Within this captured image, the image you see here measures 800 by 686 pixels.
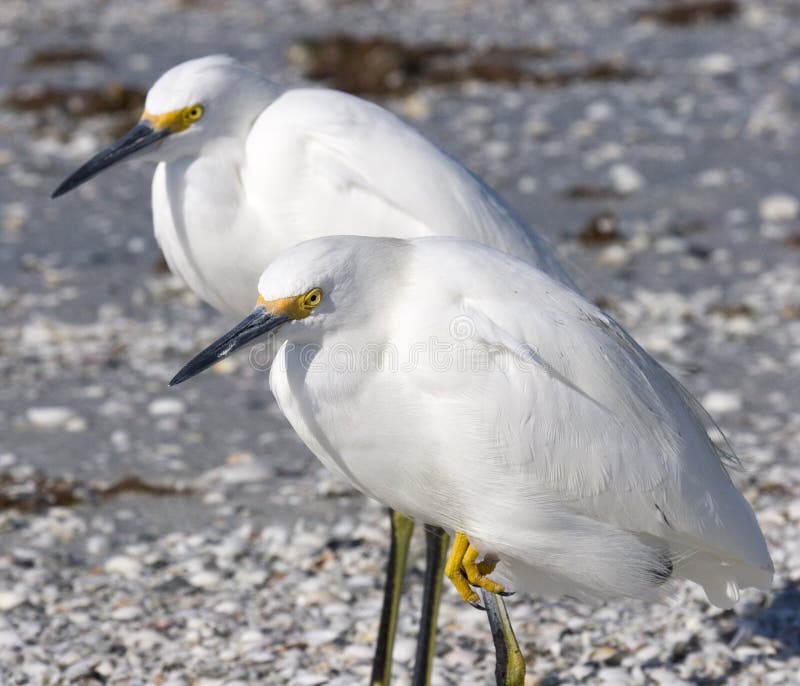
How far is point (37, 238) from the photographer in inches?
338

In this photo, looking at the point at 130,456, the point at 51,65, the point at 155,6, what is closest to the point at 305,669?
the point at 130,456

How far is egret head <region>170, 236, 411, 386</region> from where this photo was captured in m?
3.06

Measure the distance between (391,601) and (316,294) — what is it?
1.45 meters

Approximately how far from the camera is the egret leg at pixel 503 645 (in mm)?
3566

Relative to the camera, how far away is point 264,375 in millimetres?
6711

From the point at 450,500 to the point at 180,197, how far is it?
1.58 m

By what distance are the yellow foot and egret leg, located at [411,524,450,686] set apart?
0.54m

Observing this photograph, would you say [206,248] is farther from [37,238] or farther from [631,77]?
[631,77]

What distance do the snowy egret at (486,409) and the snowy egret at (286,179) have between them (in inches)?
30.0

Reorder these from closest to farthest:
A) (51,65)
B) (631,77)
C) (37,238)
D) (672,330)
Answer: (672,330)
(37,238)
(631,77)
(51,65)

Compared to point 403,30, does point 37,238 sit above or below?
below

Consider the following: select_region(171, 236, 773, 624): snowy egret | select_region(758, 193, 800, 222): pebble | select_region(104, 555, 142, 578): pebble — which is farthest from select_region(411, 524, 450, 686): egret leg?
select_region(758, 193, 800, 222): pebble

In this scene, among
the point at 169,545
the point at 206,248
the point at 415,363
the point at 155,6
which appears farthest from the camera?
the point at 155,6

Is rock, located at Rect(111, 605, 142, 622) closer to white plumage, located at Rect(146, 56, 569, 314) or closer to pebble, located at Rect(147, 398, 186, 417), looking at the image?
white plumage, located at Rect(146, 56, 569, 314)
